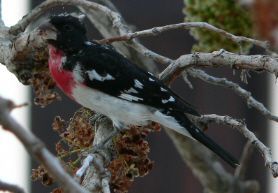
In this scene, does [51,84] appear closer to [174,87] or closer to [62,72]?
[62,72]

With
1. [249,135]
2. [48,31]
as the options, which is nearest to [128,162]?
[249,135]

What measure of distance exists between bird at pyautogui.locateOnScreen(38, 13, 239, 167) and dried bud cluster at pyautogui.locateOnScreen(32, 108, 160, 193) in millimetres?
367

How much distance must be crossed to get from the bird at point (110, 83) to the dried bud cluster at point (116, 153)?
367mm

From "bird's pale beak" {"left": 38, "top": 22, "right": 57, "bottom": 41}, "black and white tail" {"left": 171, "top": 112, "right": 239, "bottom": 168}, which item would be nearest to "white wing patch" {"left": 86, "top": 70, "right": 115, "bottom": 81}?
"bird's pale beak" {"left": 38, "top": 22, "right": 57, "bottom": 41}

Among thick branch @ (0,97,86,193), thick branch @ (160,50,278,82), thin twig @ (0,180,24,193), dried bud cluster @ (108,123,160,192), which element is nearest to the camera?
thick branch @ (0,97,86,193)

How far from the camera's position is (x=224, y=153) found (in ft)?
11.1

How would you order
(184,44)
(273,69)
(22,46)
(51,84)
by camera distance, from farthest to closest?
(184,44)
(51,84)
(22,46)
(273,69)

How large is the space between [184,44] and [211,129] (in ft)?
2.32

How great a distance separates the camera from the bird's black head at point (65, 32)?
3488mm

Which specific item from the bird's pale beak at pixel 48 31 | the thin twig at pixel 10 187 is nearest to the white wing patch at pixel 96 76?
the bird's pale beak at pixel 48 31

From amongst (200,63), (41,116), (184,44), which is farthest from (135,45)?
(41,116)

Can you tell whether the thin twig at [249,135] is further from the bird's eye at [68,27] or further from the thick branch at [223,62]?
the bird's eye at [68,27]

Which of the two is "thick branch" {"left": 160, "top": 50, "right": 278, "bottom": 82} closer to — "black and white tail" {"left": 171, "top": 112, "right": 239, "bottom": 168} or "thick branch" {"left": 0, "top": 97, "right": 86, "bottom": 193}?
"black and white tail" {"left": 171, "top": 112, "right": 239, "bottom": 168}

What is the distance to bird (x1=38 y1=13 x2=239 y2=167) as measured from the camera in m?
3.46
